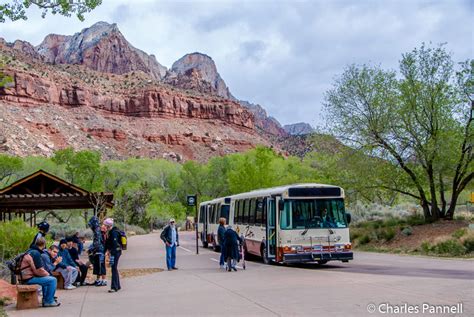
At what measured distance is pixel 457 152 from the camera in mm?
29031

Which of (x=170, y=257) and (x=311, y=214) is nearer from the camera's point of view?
(x=311, y=214)

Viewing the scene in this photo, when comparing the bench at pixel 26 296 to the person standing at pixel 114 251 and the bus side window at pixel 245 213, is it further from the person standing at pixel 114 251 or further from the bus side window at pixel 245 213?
the bus side window at pixel 245 213

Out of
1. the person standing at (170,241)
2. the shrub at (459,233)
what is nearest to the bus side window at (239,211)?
the person standing at (170,241)

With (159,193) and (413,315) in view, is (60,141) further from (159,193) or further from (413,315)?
(413,315)

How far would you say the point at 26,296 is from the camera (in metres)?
11.4

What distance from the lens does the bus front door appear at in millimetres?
20062

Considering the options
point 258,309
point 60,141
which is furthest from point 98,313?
point 60,141

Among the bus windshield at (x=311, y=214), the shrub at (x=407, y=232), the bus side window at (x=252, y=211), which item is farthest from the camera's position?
the shrub at (x=407, y=232)

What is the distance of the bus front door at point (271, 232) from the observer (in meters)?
20.1

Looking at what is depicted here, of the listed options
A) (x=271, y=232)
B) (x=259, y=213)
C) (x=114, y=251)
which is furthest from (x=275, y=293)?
(x=259, y=213)

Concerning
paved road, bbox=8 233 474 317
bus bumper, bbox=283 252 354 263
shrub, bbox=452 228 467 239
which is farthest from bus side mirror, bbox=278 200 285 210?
shrub, bbox=452 228 467 239

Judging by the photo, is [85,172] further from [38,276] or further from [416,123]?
[38,276]

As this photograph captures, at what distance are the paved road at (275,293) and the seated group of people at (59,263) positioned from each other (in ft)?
1.52

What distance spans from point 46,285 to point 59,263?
3167 mm
